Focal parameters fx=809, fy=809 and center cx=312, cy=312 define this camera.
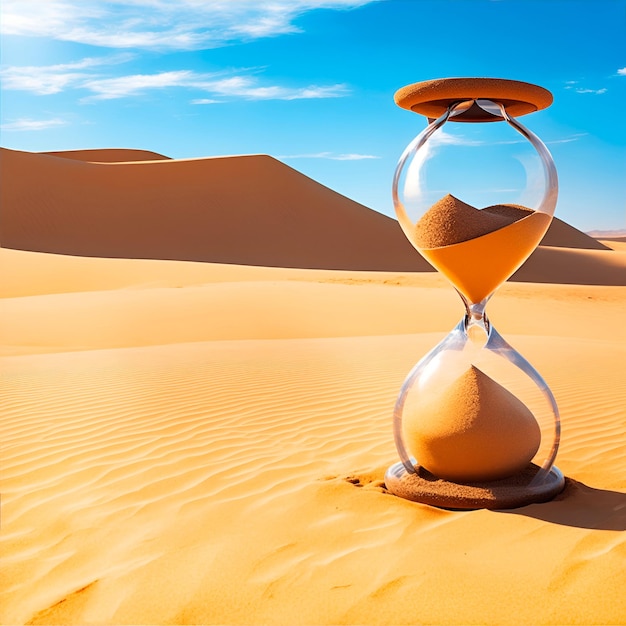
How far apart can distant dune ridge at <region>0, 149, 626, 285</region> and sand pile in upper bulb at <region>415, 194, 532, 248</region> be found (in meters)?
40.2

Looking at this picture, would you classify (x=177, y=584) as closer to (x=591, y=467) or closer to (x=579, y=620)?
(x=579, y=620)

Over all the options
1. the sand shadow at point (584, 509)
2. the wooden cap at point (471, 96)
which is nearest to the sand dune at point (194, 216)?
the wooden cap at point (471, 96)

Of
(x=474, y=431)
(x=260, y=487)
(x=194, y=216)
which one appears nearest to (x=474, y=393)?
(x=474, y=431)

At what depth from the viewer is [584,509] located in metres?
4.08

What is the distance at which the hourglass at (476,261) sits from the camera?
157 inches

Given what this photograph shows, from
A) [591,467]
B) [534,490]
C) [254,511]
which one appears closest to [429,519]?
[534,490]

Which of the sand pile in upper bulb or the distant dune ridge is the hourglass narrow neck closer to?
the sand pile in upper bulb

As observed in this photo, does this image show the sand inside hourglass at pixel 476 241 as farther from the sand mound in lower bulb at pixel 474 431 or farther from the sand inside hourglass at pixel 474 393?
the sand mound in lower bulb at pixel 474 431

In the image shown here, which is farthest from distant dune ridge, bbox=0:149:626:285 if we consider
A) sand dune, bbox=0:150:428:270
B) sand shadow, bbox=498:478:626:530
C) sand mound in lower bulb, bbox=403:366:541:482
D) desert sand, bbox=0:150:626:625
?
sand mound in lower bulb, bbox=403:366:541:482

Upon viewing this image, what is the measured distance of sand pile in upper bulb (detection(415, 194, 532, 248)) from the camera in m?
3.94

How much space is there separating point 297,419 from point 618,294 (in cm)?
2173

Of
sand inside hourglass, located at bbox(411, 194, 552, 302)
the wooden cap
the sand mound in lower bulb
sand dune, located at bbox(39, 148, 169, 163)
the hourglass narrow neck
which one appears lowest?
the sand mound in lower bulb

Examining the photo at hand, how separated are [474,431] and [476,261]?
3.06 ft

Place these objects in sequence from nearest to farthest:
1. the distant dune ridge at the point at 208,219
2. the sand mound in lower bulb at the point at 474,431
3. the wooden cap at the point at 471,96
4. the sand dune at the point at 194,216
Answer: the wooden cap at the point at 471,96, the sand mound in lower bulb at the point at 474,431, the distant dune ridge at the point at 208,219, the sand dune at the point at 194,216
